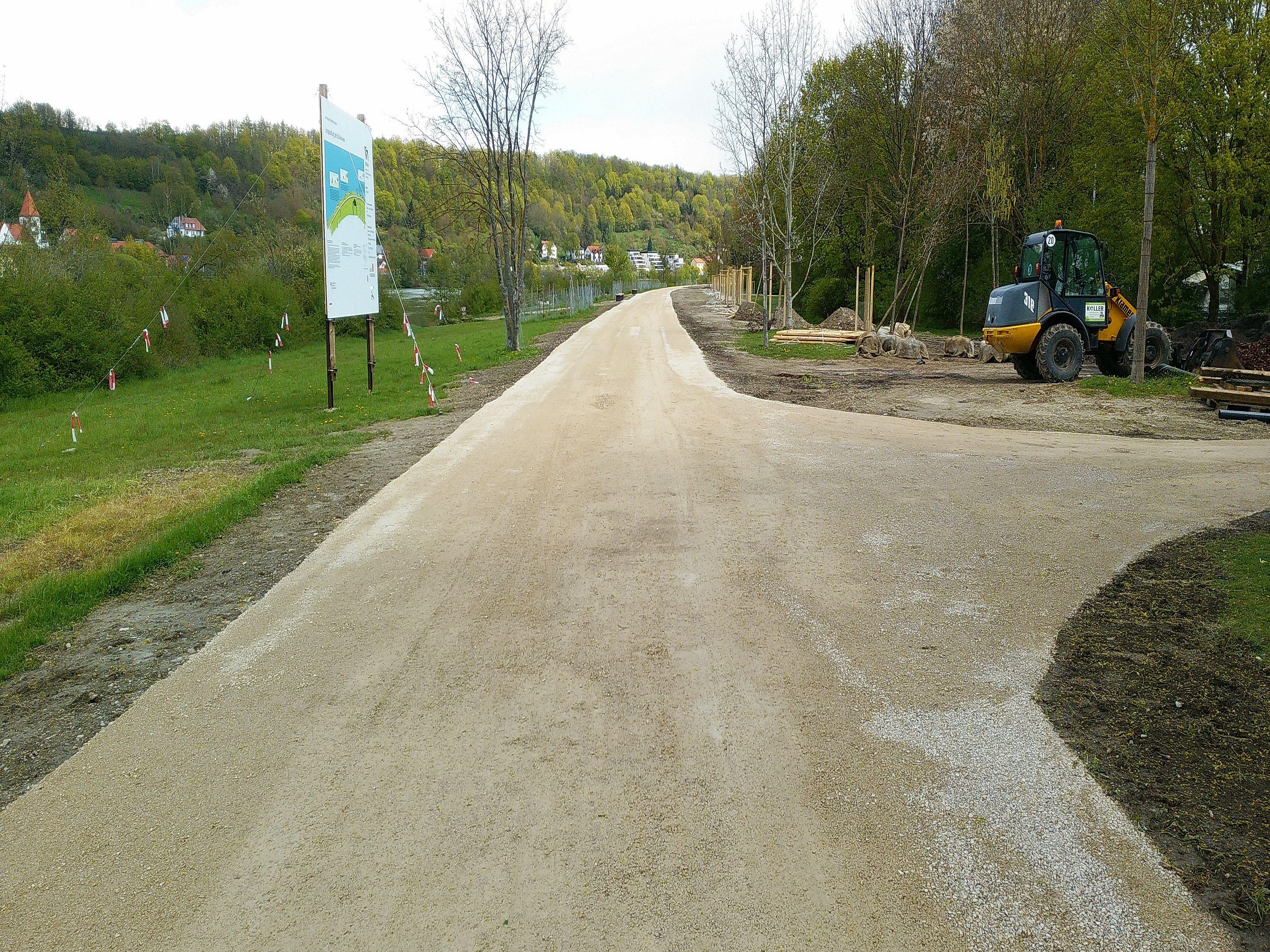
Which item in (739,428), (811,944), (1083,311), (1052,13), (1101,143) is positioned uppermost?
(1052,13)

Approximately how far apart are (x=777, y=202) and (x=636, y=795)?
110 feet

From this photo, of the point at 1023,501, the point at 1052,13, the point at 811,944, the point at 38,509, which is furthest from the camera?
the point at 1052,13

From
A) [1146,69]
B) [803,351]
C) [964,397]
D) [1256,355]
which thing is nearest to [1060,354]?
[964,397]

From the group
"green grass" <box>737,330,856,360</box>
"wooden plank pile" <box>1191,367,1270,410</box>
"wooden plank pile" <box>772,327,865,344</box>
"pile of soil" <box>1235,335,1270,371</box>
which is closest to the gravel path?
"wooden plank pile" <box>1191,367,1270,410</box>

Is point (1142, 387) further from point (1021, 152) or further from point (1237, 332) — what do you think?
point (1021, 152)

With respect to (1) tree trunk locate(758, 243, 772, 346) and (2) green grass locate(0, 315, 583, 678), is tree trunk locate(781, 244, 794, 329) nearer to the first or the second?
(1) tree trunk locate(758, 243, 772, 346)

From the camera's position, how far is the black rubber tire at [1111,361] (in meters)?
18.3

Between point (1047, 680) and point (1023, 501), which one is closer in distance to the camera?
point (1047, 680)

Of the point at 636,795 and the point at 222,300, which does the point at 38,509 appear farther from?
the point at 222,300

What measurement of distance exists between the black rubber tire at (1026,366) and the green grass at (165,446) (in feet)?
40.3

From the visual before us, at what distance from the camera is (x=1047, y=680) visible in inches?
180

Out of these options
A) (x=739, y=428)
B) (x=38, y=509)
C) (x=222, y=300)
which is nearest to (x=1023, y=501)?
(x=739, y=428)

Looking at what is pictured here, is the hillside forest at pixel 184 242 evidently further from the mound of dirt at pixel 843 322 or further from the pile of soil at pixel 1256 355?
the pile of soil at pixel 1256 355

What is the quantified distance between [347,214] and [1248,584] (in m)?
15.0
